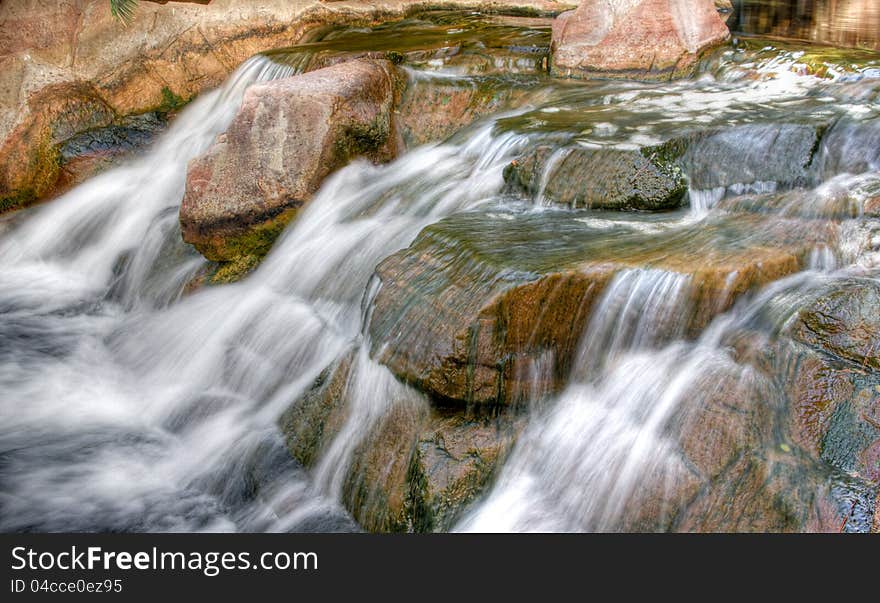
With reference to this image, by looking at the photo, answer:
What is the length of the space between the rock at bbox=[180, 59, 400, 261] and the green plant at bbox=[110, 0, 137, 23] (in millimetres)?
3121

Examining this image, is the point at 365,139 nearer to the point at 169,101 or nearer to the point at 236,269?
the point at 236,269

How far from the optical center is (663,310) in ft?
12.7

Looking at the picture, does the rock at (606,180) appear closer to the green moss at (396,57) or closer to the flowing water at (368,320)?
the flowing water at (368,320)

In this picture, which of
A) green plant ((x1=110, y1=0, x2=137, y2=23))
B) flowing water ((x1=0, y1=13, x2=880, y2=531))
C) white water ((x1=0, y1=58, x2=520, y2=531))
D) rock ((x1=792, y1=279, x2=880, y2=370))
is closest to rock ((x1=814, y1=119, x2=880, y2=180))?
flowing water ((x1=0, y1=13, x2=880, y2=531))

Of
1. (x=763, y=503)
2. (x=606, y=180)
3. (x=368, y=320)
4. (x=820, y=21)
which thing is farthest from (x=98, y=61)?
(x=763, y=503)

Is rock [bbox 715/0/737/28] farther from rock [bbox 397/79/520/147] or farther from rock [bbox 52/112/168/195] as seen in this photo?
rock [bbox 52/112/168/195]

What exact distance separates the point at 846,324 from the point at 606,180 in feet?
5.88

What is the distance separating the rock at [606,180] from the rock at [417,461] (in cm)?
163

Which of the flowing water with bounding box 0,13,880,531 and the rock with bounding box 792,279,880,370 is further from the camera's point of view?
the flowing water with bounding box 0,13,880,531

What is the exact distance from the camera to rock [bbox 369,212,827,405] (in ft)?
12.4

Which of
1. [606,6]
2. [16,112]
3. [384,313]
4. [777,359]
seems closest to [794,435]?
[777,359]

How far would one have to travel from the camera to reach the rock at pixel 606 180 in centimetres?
487

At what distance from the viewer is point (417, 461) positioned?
3812 mm

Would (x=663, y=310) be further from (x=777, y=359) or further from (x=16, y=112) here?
(x=16, y=112)
